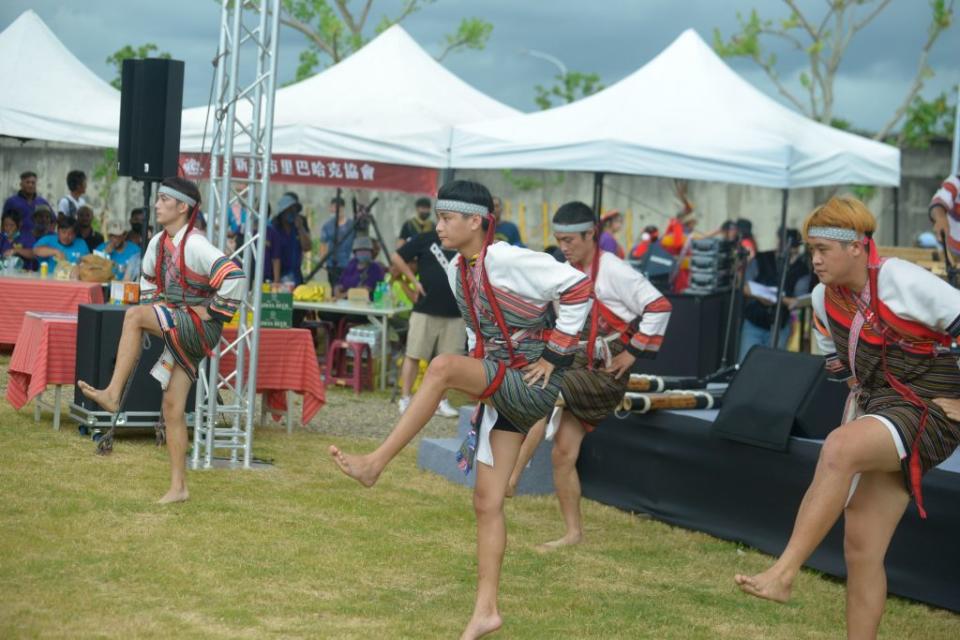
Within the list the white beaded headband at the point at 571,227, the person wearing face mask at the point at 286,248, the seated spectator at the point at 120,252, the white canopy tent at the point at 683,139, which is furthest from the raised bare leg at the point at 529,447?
the person wearing face mask at the point at 286,248

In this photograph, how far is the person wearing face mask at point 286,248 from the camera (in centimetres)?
1448

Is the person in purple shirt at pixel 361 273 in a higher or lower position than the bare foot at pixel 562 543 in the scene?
higher

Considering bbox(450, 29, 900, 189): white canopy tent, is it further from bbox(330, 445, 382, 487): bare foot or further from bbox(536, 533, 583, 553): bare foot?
bbox(330, 445, 382, 487): bare foot

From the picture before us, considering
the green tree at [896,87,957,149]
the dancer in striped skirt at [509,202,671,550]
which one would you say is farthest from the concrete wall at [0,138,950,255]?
the dancer in striped skirt at [509,202,671,550]

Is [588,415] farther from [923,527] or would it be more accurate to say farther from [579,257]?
[923,527]

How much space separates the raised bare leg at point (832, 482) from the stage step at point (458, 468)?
12.8 ft

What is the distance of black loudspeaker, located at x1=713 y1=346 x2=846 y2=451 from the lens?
6691mm

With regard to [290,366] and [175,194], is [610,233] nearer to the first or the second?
[290,366]

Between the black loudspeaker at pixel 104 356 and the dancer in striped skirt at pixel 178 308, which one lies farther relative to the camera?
the black loudspeaker at pixel 104 356

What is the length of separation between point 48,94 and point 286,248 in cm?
333

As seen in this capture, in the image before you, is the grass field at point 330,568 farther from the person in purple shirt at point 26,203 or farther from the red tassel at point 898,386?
the person in purple shirt at point 26,203

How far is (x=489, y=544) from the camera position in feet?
15.9

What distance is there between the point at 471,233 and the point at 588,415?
202 centimetres

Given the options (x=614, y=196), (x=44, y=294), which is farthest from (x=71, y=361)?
(x=614, y=196)
